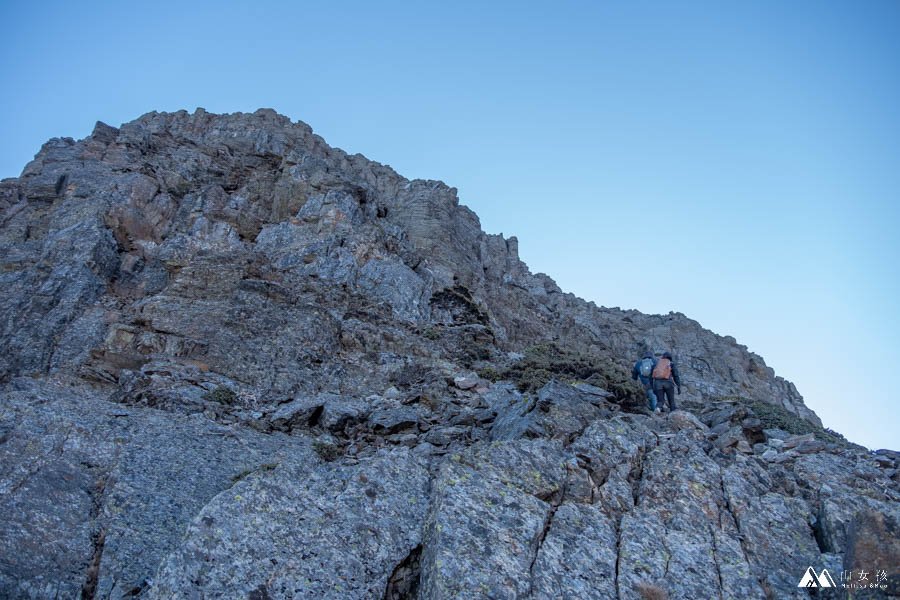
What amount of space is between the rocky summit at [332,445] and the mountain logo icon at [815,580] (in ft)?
0.11

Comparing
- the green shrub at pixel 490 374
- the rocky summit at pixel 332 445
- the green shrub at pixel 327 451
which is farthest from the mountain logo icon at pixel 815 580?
the green shrub at pixel 490 374

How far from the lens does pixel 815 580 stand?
9.30 metres

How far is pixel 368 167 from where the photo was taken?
57.3 metres

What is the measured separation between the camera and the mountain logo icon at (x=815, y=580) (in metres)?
9.12

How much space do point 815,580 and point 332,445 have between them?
32.2 feet

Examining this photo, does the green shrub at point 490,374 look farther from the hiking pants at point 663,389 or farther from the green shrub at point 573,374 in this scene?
the hiking pants at point 663,389

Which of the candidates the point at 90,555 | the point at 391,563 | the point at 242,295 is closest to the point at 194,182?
the point at 242,295

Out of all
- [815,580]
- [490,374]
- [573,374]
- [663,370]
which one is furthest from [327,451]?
[573,374]

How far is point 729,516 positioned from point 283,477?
7.82 meters

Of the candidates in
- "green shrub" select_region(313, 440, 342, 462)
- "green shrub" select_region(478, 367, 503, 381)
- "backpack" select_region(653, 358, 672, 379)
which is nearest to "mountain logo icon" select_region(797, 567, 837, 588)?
"green shrub" select_region(313, 440, 342, 462)

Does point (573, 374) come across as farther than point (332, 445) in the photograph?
Yes

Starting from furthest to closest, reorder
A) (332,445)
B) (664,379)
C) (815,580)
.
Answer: (664,379), (332,445), (815,580)

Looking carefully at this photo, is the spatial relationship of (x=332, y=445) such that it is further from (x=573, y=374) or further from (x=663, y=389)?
(x=573, y=374)

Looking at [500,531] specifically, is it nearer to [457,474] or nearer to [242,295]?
[457,474]
